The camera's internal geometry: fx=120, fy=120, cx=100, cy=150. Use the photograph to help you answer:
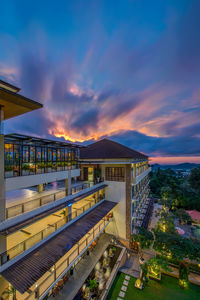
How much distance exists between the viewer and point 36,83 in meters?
14.3

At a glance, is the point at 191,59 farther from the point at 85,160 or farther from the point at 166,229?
the point at 166,229

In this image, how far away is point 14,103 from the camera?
608 centimetres

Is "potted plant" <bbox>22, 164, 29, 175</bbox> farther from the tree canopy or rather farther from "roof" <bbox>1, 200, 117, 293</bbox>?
the tree canopy

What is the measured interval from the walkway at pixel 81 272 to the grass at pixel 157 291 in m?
2.24

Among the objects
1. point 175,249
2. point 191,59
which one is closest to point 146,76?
point 191,59

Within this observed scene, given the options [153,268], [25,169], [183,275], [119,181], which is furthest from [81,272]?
[25,169]

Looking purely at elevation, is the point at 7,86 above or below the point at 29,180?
above

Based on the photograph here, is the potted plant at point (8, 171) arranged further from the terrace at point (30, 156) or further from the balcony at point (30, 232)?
the balcony at point (30, 232)

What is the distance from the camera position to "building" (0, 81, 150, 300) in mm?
6332

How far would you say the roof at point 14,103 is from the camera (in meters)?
5.41

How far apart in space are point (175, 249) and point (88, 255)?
26.3 ft

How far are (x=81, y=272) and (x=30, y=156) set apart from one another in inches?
414

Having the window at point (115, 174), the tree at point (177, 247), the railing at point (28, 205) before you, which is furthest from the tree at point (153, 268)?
the railing at point (28, 205)

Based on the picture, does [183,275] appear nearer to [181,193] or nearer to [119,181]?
[119,181]
